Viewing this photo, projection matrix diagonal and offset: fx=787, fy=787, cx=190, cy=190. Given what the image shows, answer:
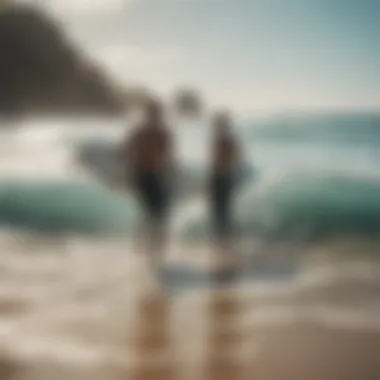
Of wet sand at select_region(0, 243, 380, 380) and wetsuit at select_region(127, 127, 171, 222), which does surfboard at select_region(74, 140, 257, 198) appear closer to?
wetsuit at select_region(127, 127, 171, 222)

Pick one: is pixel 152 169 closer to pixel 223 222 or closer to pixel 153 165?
pixel 153 165

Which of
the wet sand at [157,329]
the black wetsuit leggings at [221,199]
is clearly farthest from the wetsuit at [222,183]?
the wet sand at [157,329]

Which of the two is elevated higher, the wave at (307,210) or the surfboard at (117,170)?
the surfboard at (117,170)

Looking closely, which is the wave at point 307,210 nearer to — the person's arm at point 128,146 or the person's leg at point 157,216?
the person's leg at point 157,216

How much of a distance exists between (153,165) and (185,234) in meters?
0.13

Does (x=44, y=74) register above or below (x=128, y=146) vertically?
above

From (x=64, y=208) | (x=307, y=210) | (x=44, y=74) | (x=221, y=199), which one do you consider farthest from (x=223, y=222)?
(x=44, y=74)

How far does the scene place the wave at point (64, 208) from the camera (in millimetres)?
1330

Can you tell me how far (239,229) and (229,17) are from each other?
364 millimetres

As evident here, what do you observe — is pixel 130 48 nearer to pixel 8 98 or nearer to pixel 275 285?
pixel 8 98

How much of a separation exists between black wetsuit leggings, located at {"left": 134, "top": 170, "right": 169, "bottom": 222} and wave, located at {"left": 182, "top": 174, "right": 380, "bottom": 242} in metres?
0.05

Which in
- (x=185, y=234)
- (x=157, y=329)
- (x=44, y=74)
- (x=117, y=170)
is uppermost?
(x=44, y=74)

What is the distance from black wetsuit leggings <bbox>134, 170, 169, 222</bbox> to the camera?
1.35 meters

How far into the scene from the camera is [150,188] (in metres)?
1.35
